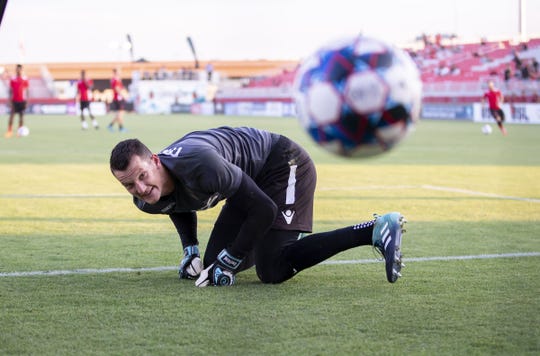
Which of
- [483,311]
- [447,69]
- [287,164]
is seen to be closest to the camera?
[483,311]

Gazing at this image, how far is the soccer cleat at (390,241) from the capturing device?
16.9ft

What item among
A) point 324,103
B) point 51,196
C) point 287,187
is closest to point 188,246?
point 287,187

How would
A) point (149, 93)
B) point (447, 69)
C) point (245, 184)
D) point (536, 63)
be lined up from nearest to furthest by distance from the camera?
point (245, 184) < point (536, 63) < point (447, 69) < point (149, 93)

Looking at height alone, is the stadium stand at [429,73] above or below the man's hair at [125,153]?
below

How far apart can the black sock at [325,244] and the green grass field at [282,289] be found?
173mm

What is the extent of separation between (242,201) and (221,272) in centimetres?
55

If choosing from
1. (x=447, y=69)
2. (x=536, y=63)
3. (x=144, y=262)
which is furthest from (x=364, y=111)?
(x=447, y=69)

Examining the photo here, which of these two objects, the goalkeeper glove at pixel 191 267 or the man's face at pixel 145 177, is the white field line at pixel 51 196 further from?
the man's face at pixel 145 177

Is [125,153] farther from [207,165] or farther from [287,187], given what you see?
[287,187]

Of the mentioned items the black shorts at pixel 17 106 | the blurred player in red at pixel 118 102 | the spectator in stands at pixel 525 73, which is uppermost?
the black shorts at pixel 17 106

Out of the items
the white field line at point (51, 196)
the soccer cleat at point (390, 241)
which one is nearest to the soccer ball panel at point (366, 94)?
the soccer cleat at point (390, 241)

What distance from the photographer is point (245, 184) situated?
4996mm

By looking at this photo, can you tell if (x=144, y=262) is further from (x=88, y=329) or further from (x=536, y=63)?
(x=536, y=63)

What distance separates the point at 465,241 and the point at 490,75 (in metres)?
39.0
